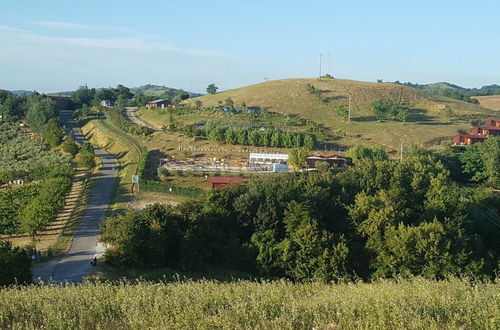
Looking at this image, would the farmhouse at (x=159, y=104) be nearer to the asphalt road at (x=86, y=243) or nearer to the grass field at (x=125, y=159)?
the grass field at (x=125, y=159)

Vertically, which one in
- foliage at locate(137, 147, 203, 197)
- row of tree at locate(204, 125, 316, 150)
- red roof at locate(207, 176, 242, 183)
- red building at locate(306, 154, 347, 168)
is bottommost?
foliage at locate(137, 147, 203, 197)

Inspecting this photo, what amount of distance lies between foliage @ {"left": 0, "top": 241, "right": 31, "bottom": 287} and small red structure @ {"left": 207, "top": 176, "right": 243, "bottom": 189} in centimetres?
2381

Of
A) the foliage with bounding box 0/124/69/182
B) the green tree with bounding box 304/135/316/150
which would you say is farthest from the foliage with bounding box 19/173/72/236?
the green tree with bounding box 304/135/316/150

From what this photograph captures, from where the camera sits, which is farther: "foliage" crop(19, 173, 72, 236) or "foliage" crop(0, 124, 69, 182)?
"foliage" crop(0, 124, 69, 182)

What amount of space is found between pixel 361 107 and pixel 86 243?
71.3 m

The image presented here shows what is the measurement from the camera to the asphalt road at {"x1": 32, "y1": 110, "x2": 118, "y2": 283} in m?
25.4

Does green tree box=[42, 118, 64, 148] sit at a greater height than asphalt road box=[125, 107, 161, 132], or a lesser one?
lesser

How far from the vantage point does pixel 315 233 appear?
2822 cm

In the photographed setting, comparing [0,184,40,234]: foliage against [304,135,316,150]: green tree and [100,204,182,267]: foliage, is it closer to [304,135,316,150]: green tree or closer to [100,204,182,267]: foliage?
[100,204,182,267]: foliage

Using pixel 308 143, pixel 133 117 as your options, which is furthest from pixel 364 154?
pixel 133 117

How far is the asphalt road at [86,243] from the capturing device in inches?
999

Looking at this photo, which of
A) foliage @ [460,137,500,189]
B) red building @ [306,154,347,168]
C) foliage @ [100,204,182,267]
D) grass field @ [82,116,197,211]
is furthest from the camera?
red building @ [306,154,347,168]

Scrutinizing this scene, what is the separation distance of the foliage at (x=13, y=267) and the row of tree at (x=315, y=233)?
5168mm

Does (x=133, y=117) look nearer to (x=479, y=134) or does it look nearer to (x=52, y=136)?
(x=52, y=136)
